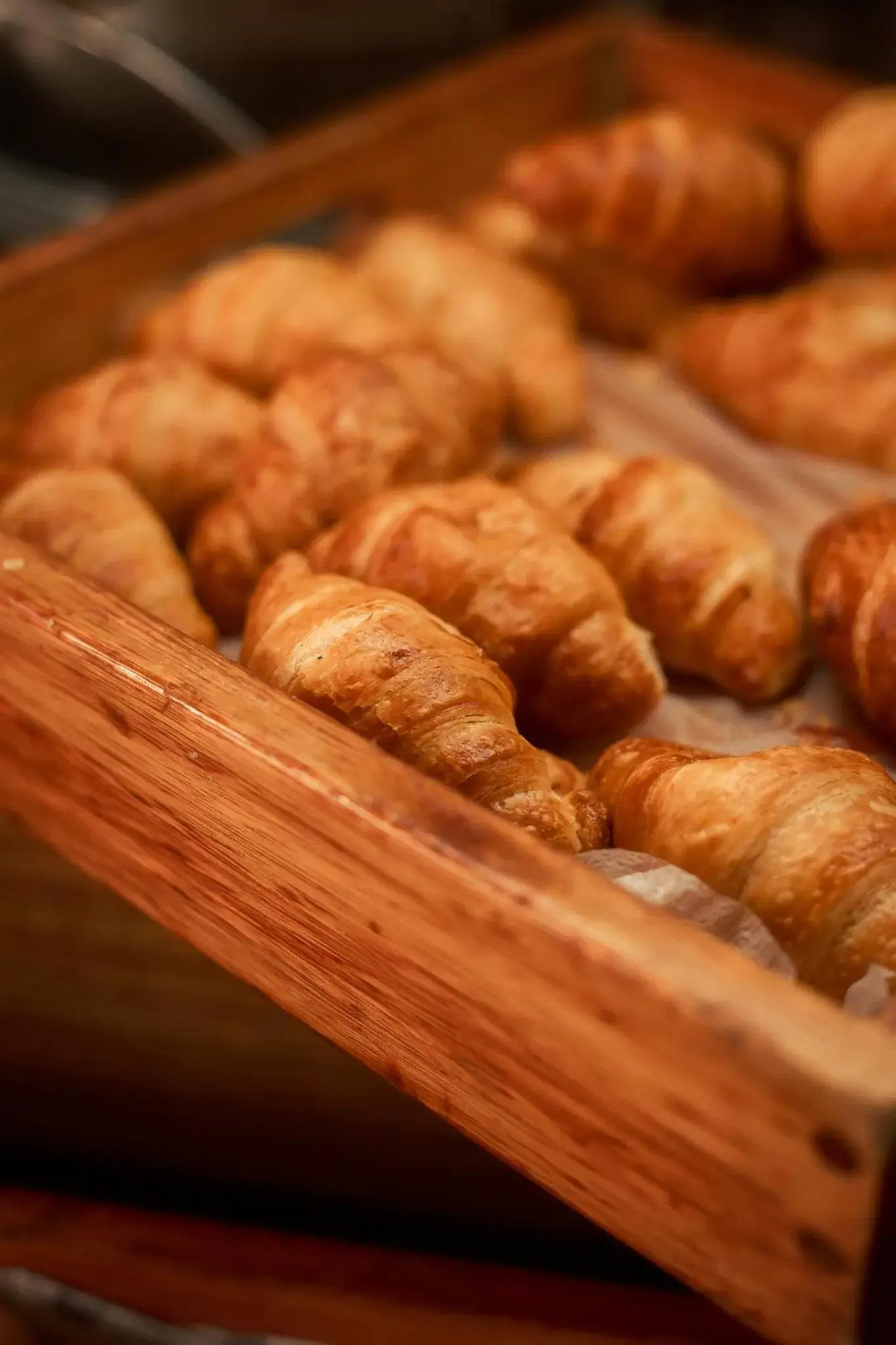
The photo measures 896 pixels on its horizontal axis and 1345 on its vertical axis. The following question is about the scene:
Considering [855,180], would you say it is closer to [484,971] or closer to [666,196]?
[666,196]

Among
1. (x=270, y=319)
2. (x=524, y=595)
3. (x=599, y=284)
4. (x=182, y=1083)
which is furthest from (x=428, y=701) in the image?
(x=599, y=284)

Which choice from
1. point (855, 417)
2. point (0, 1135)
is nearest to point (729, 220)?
point (855, 417)

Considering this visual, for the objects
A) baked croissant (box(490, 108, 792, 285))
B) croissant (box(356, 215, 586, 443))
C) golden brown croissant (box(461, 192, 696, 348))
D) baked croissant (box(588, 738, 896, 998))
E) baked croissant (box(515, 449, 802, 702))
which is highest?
baked croissant (box(490, 108, 792, 285))

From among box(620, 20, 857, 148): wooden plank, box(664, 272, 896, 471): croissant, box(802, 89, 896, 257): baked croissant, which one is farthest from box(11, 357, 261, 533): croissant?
box(620, 20, 857, 148): wooden plank

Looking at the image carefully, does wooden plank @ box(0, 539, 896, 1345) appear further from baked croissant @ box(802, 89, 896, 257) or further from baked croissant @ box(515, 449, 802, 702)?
baked croissant @ box(802, 89, 896, 257)

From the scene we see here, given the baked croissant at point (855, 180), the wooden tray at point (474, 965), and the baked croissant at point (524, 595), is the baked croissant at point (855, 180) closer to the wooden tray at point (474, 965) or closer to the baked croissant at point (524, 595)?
the baked croissant at point (524, 595)

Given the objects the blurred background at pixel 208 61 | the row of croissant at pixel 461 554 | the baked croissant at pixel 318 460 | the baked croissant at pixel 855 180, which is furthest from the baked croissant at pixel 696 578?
the blurred background at pixel 208 61
